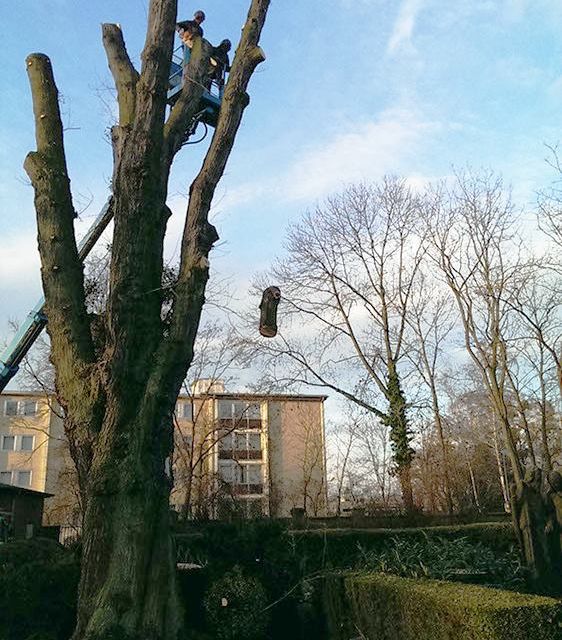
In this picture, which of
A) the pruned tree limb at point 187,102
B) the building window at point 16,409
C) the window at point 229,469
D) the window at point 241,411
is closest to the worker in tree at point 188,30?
the pruned tree limb at point 187,102

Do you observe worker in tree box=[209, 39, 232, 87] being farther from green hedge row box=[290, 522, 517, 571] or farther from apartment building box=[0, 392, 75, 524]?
apartment building box=[0, 392, 75, 524]

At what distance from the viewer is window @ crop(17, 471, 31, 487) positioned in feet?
138

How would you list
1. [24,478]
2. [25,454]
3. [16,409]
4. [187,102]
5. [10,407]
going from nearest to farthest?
[187,102] → [16,409] → [24,478] → [10,407] → [25,454]

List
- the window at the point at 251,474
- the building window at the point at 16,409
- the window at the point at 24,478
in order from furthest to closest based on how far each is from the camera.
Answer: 1. the window at the point at 251,474
2. the window at the point at 24,478
3. the building window at the point at 16,409

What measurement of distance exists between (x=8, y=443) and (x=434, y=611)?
42798 mm

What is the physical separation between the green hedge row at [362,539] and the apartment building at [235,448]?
1768 cm

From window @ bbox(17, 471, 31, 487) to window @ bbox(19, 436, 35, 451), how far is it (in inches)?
68.5

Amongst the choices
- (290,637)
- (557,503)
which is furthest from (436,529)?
(290,637)

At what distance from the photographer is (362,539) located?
13867 millimetres

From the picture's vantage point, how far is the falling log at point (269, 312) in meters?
7.38

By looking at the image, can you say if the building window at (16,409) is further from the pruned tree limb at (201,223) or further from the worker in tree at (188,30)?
the pruned tree limb at (201,223)

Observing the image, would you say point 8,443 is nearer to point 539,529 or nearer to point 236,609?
point 236,609

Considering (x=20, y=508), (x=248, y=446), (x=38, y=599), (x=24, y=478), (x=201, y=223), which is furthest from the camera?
(x=248, y=446)

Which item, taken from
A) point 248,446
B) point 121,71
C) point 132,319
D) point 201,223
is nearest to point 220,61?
point 121,71
